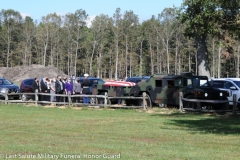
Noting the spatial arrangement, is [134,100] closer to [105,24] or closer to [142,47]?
[105,24]

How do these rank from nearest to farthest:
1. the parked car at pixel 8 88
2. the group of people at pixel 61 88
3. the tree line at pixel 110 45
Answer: the group of people at pixel 61 88
the parked car at pixel 8 88
the tree line at pixel 110 45

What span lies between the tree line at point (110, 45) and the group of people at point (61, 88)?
56.4 metres

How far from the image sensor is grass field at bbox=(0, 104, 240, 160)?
10.8m

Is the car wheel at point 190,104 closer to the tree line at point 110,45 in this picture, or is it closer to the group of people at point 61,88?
the group of people at point 61,88

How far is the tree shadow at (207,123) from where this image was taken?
629 inches

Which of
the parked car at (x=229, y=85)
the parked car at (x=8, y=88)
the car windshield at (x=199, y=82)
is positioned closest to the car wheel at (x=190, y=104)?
the car windshield at (x=199, y=82)

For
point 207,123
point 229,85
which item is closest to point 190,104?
point 229,85

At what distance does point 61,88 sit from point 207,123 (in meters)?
13.2

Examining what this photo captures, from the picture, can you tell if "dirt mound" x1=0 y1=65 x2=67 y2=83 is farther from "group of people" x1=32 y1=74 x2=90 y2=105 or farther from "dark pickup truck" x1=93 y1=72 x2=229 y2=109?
"dark pickup truck" x1=93 y1=72 x2=229 y2=109

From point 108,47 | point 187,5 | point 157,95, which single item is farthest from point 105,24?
point 157,95

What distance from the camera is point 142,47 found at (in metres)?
110

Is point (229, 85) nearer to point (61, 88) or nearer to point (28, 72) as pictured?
point (61, 88)

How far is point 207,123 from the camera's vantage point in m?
18.2

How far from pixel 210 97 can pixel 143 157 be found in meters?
13.8
